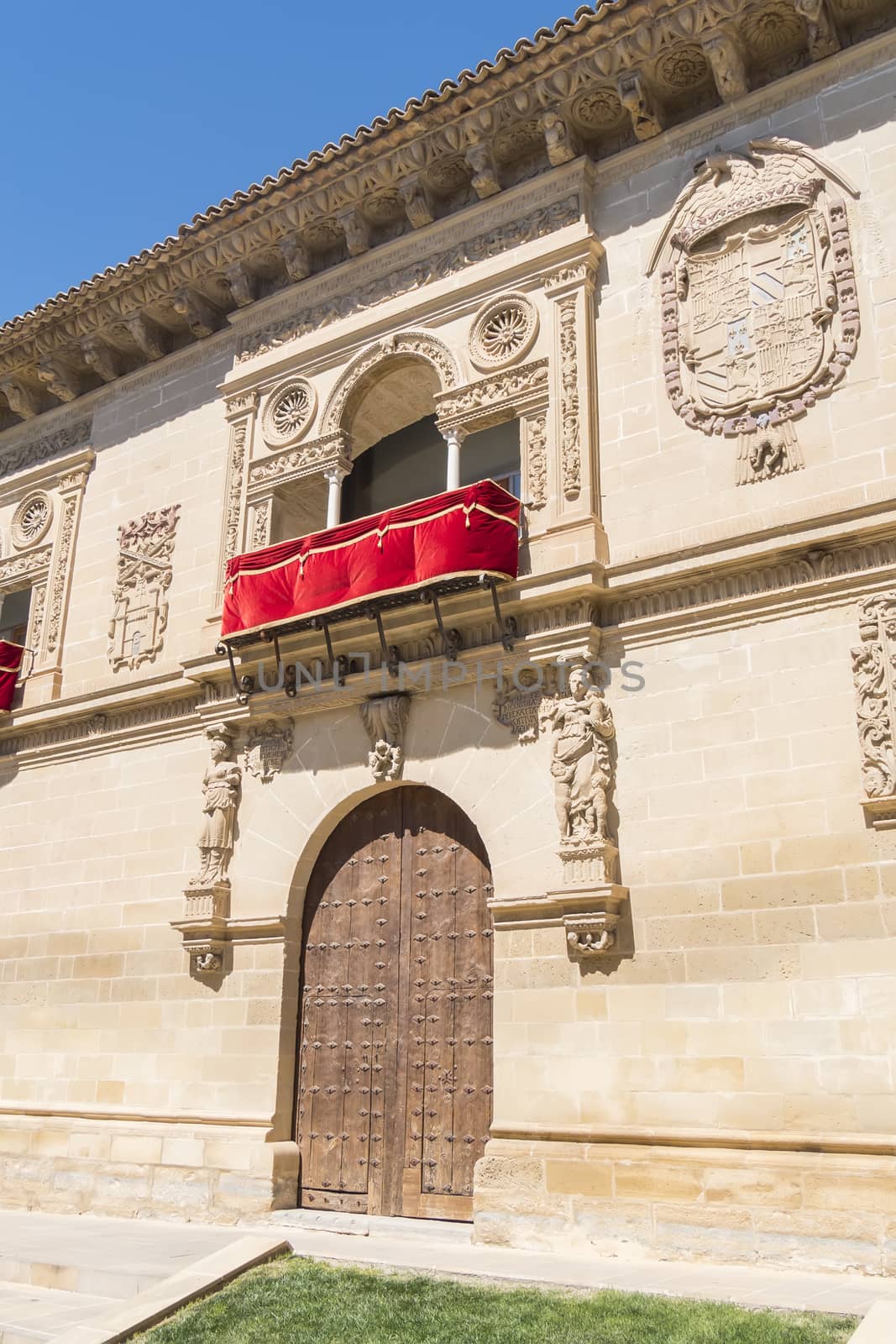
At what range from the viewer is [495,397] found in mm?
9531

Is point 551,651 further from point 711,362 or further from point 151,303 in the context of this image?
point 151,303

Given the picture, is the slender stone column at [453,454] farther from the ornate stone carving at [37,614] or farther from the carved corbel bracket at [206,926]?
the ornate stone carving at [37,614]

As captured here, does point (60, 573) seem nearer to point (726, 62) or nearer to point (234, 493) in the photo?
point (234, 493)

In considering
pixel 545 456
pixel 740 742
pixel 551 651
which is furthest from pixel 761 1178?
pixel 545 456

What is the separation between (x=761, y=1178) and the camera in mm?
6613

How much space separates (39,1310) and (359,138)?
9.28 meters

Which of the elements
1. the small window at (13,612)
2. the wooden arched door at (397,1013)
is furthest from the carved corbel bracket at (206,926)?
the small window at (13,612)

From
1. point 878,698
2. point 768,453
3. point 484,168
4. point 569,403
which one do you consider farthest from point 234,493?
point 878,698

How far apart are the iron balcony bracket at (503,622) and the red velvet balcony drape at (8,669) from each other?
596cm

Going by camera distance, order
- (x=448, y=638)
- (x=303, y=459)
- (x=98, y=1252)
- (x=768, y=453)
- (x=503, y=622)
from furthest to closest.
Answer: (x=303, y=459) < (x=448, y=638) < (x=503, y=622) < (x=768, y=453) < (x=98, y=1252)

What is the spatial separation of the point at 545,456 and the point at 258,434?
10.8 ft

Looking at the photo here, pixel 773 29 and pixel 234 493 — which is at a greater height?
pixel 773 29

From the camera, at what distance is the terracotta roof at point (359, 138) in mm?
9023

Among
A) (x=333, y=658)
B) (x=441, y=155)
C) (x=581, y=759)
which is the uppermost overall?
(x=441, y=155)
